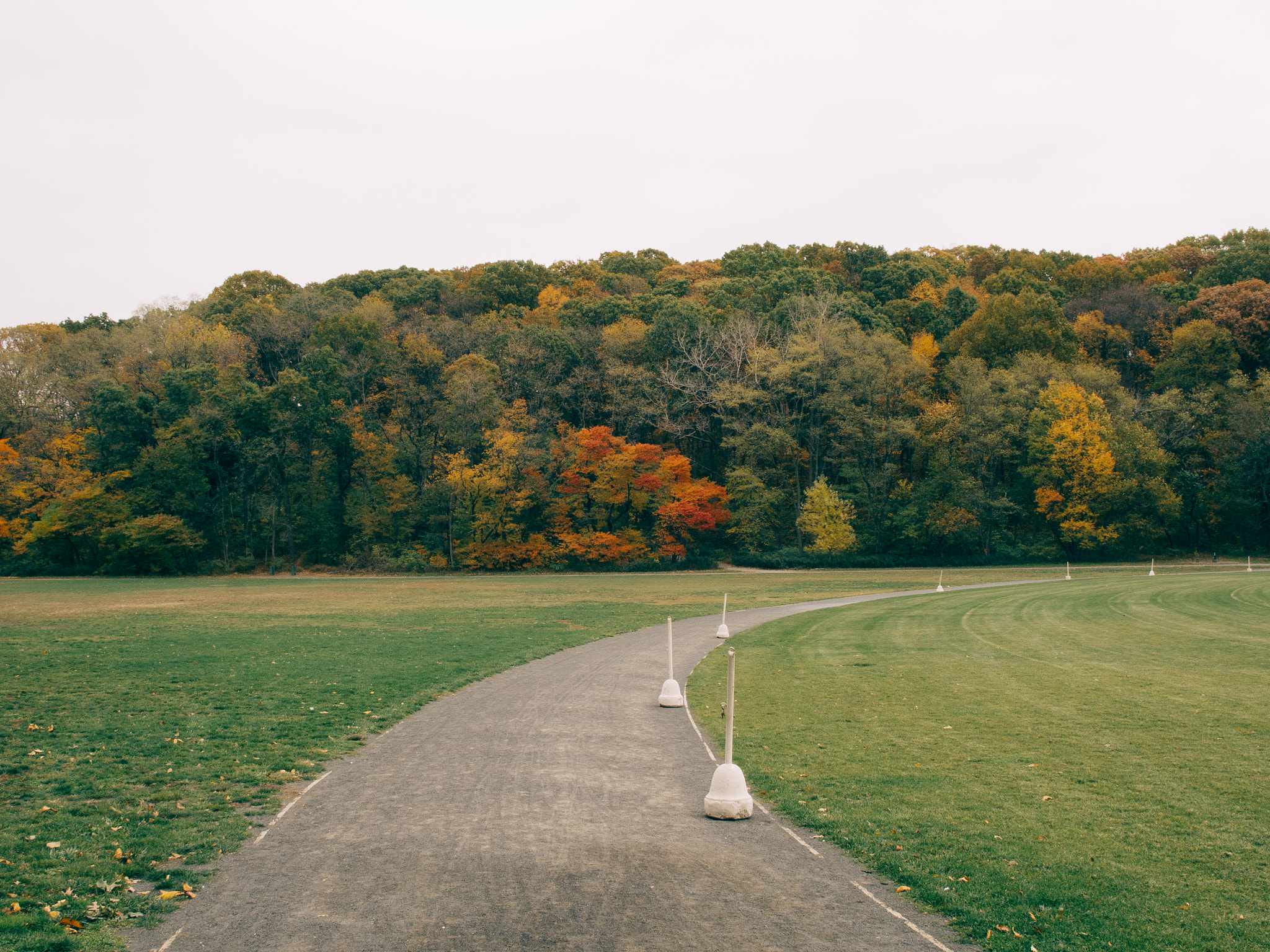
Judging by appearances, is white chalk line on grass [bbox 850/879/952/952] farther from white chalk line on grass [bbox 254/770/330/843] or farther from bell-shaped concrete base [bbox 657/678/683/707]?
bell-shaped concrete base [bbox 657/678/683/707]

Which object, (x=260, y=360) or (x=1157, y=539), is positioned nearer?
(x=1157, y=539)

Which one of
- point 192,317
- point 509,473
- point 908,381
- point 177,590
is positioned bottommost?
point 177,590

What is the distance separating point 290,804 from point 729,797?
4.52 metres

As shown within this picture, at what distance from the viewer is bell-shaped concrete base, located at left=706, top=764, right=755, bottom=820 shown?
26.0ft

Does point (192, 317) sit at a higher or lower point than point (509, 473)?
higher

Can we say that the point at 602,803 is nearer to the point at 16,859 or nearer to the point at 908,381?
the point at 16,859

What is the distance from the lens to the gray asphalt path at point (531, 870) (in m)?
5.40

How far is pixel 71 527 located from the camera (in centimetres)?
6241

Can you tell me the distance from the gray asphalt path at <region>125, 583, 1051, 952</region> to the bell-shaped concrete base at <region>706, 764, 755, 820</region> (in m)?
0.13

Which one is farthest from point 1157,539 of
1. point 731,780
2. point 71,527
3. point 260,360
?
point 71,527

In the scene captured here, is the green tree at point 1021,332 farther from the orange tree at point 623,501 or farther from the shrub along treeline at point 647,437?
the orange tree at point 623,501

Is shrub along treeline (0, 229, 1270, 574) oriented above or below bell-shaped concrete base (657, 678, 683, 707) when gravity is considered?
above

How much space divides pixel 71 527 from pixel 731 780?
70.2 meters

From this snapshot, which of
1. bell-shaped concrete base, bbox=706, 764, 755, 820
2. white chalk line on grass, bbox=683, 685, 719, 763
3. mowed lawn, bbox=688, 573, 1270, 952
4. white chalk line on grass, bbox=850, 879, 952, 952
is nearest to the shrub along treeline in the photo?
mowed lawn, bbox=688, 573, 1270, 952
